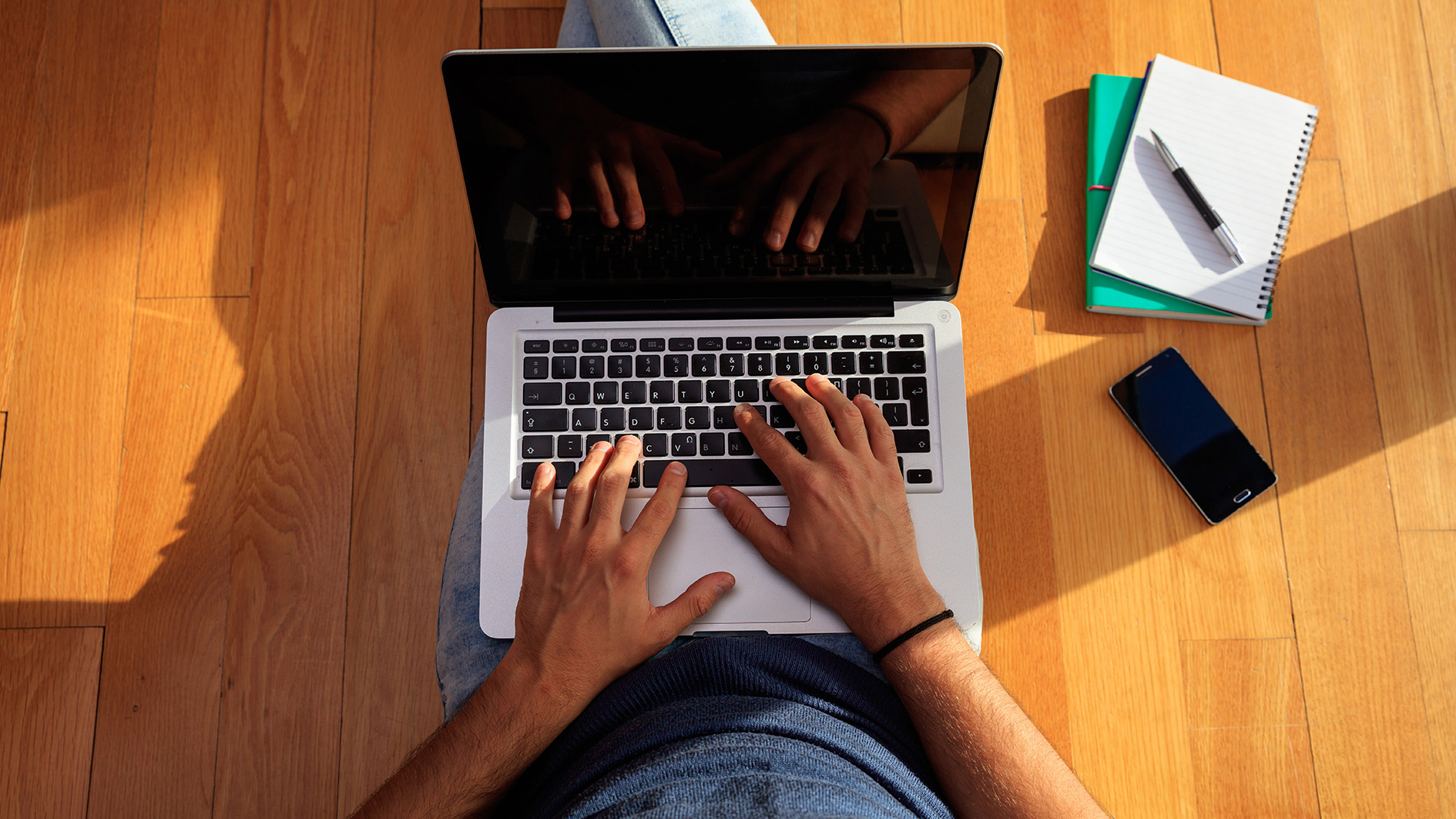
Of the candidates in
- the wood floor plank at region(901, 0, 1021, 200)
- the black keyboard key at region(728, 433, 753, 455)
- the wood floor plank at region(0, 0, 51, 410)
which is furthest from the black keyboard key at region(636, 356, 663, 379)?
the wood floor plank at region(0, 0, 51, 410)

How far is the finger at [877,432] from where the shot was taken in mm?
805

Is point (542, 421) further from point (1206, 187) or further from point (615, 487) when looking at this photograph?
point (1206, 187)

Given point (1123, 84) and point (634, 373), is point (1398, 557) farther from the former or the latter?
point (634, 373)

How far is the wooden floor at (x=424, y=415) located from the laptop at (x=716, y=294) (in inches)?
7.4

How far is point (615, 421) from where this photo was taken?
2.69ft

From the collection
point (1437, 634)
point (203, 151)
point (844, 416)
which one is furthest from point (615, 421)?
point (1437, 634)

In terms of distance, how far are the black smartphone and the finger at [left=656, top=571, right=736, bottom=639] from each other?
1.79 ft

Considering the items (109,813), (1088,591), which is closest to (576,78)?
(1088,591)

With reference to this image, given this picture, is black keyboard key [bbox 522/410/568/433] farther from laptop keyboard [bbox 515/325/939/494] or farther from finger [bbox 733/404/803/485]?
finger [bbox 733/404/803/485]

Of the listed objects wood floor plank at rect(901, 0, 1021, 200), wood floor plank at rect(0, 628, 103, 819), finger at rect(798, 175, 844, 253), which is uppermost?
wood floor plank at rect(901, 0, 1021, 200)

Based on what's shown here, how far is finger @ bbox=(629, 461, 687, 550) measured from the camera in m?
0.77

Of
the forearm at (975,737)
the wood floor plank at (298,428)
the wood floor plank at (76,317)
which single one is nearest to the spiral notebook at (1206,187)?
the forearm at (975,737)

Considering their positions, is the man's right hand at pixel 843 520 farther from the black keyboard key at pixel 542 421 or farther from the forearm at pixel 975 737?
the black keyboard key at pixel 542 421

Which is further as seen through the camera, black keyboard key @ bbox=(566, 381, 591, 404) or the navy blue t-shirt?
black keyboard key @ bbox=(566, 381, 591, 404)
